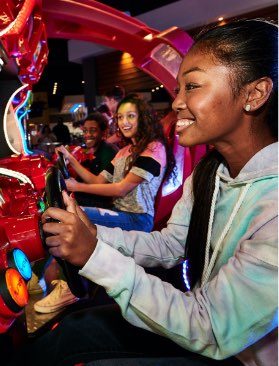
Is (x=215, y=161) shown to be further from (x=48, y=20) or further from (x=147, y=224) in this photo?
(x=48, y=20)

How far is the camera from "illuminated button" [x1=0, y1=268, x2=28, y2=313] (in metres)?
0.68

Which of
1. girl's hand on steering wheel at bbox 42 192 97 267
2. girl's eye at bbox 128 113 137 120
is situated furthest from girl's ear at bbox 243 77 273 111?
girl's eye at bbox 128 113 137 120

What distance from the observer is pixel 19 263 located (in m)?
0.76

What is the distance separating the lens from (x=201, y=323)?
28.2 inches

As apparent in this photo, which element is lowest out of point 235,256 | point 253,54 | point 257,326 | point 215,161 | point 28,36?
point 257,326

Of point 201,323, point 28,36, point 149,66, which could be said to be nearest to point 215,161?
point 201,323

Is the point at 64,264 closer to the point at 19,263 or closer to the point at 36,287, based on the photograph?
the point at 19,263

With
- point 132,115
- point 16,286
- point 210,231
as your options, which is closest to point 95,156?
point 132,115

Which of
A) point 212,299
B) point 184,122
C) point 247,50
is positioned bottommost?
point 212,299

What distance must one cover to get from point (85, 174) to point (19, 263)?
1.84 metres

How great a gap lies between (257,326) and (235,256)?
13 centimetres

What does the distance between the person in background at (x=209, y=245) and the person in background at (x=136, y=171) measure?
920 millimetres

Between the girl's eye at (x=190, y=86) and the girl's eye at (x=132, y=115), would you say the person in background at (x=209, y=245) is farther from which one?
the girl's eye at (x=132, y=115)

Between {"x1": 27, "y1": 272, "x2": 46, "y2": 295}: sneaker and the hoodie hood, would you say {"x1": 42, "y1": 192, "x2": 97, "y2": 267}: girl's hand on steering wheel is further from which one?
{"x1": 27, "y1": 272, "x2": 46, "y2": 295}: sneaker
